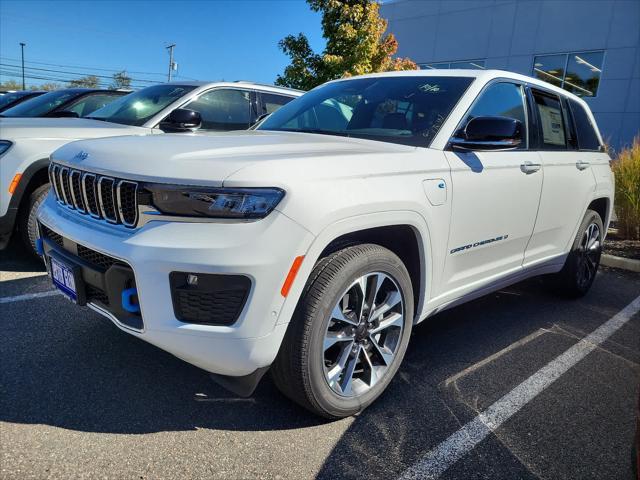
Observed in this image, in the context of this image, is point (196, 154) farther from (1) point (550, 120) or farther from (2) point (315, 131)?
(1) point (550, 120)

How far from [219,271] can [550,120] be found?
3182 mm

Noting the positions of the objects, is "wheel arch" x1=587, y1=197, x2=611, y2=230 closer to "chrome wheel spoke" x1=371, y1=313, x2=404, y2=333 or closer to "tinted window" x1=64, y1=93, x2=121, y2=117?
"chrome wheel spoke" x1=371, y1=313, x2=404, y2=333

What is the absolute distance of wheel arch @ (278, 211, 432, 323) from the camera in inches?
79.7

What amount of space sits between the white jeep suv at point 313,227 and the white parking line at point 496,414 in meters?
0.43

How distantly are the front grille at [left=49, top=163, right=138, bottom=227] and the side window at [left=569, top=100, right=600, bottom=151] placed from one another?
3.83m

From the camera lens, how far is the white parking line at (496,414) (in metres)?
2.16

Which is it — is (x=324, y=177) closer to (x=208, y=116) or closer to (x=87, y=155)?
(x=87, y=155)

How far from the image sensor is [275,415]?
8.09ft

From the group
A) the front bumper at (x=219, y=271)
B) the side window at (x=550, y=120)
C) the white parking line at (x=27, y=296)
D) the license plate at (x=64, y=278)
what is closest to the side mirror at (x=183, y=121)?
the white parking line at (x=27, y=296)

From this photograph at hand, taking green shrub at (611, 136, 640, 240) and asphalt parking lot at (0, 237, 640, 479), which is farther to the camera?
green shrub at (611, 136, 640, 240)

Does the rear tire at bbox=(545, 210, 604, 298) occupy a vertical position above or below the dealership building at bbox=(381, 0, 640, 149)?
below

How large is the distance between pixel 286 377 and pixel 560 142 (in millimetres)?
3098

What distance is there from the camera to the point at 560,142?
158 inches

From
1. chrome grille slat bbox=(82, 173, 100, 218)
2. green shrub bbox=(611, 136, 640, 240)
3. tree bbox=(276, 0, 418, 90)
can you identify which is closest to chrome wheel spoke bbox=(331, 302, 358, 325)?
chrome grille slat bbox=(82, 173, 100, 218)
